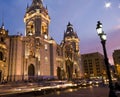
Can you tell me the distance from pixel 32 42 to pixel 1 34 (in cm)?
989

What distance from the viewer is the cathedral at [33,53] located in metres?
39.8

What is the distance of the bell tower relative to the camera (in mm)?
52969

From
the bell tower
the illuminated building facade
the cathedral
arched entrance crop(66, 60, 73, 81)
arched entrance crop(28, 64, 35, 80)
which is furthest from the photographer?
the illuminated building facade

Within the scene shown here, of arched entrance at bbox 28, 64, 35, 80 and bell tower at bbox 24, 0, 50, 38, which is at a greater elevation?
bell tower at bbox 24, 0, 50, 38

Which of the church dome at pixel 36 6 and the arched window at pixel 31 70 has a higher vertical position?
the church dome at pixel 36 6

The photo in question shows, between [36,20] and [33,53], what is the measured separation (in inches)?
528

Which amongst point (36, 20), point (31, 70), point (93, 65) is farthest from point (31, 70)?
point (93, 65)

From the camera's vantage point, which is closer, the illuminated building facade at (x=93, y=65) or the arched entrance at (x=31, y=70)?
the arched entrance at (x=31, y=70)

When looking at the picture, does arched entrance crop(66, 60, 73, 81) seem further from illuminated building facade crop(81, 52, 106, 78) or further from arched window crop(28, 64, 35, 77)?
illuminated building facade crop(81, 52, 106, 78)

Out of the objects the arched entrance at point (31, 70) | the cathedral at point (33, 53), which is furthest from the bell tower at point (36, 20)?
the arched entrance at point (31, 70)

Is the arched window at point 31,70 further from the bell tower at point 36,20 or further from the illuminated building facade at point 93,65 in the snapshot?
the illuminated building facade at point 93,65

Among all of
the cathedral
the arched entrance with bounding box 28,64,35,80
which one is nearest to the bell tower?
the cathedral

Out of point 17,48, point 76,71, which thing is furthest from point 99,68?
point 17,48

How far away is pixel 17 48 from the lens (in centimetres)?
4197
